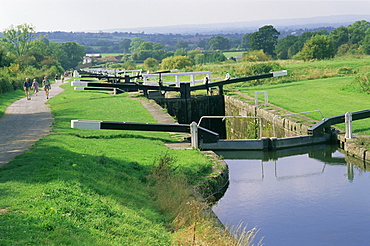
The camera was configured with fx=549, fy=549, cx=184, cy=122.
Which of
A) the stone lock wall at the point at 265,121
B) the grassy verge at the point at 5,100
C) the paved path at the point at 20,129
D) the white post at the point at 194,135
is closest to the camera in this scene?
the paved path at the point at 20,129

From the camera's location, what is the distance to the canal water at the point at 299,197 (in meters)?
9.17

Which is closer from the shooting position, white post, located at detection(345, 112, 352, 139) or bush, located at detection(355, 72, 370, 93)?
white post, located at detection(345, 112, 352, 139)

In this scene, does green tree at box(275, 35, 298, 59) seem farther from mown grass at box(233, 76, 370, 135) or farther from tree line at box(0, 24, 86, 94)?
mown grass at box(233, 76, 370, 135)

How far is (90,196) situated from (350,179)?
277 inches

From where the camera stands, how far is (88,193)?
8250mm

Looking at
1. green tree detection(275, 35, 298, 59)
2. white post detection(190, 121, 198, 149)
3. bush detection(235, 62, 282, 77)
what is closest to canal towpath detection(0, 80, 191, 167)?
white post detection(190, 121, 198, 149)

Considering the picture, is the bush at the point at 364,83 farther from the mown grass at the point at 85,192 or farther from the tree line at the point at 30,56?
the tree line at the point at 30,56

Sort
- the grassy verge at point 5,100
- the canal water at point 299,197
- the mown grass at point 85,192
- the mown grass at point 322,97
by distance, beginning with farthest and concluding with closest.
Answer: the grassy verge at point 5,100 < the mown grass at point 322,97 < the canal water at point 299,197 < the mown grass at point 85,192

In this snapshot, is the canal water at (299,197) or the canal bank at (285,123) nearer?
the canal water at (299,197)

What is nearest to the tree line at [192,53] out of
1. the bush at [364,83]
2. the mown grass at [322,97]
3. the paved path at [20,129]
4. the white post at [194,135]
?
the paved path at [20,129]

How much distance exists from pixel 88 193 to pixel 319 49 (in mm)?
55649

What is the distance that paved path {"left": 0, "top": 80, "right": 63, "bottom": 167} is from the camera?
1249cm

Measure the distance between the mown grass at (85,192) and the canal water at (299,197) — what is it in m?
1.22

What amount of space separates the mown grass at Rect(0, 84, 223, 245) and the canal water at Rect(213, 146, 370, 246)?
122 cm
